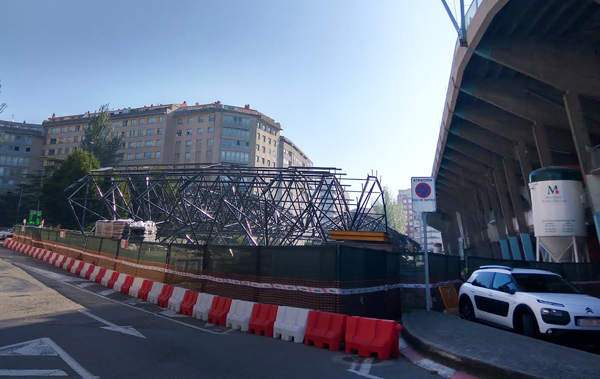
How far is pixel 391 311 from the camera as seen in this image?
10586 mm

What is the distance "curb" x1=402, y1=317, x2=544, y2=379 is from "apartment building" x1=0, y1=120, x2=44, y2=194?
329ft

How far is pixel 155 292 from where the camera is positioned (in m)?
12.5

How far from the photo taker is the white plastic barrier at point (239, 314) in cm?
902

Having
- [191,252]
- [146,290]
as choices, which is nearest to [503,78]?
[191,252]

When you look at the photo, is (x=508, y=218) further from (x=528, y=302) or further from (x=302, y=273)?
(x=302, y=273)

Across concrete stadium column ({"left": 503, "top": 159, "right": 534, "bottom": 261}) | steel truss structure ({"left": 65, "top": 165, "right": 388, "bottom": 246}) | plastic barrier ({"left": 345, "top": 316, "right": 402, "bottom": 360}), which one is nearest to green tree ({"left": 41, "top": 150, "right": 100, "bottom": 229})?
steel truss structure ({"left": 65, "top": 165, "right": 388, "bottom": 246})

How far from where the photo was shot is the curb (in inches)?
208

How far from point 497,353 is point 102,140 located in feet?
240

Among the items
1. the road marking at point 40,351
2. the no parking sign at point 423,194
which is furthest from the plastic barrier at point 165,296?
the no parking sign at point 423,194

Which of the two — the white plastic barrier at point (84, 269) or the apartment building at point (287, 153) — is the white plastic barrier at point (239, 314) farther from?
the apartment building at point (287, 153)

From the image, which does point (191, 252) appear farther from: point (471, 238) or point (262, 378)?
point (471, 238)

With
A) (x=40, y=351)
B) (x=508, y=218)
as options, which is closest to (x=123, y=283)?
(x=40, y=351)

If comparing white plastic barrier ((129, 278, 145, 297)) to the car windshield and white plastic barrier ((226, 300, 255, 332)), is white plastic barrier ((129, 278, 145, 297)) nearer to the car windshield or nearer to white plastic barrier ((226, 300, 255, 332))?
white plastic barrier ((226, 300, 255, 332))

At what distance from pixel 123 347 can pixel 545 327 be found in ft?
26.5
